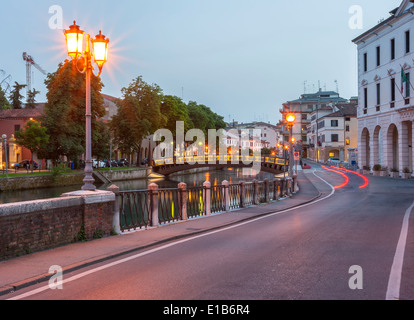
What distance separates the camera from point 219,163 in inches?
2474

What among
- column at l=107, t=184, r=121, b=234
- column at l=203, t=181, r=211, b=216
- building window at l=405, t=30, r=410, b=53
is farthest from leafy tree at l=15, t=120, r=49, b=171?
column at l=107, t=184, r=121, b=234

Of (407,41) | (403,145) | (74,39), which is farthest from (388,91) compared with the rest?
(74,39)

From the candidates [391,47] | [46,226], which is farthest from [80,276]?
[391,47]

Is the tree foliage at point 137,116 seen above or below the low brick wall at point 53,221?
above

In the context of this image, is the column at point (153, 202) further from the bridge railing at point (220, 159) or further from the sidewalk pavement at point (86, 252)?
the bridge railing at point (220, 159)

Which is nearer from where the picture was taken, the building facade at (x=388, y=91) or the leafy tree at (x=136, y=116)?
the building facade at (x=388, y=91)

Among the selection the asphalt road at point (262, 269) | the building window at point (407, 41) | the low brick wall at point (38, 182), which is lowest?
the low brick wall at point (38, 182)

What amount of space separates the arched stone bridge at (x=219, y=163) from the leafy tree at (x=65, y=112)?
14.7 meters

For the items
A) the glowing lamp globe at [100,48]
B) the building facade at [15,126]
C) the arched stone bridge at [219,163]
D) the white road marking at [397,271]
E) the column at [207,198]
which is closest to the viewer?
the white road marking at [397,271]

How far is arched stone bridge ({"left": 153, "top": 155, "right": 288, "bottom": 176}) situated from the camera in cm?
5804

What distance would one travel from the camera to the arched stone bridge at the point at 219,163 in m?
58.0

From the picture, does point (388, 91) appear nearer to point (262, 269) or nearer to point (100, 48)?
point (100, 48)

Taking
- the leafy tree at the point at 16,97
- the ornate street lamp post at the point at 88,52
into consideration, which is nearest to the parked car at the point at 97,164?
the leafy tree at the point at 16,97
